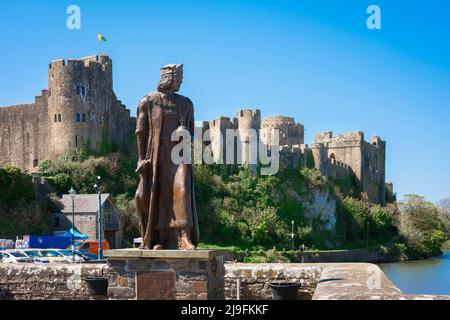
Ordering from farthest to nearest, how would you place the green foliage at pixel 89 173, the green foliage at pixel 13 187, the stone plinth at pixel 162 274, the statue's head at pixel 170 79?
the green foliage at pixel 89 173 → the green foliage at pixel 13 187 → the statue's head at pixel 170 79 → the stone plinth at pixel 162 274

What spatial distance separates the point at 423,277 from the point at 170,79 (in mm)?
45065

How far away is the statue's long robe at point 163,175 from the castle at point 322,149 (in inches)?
2217

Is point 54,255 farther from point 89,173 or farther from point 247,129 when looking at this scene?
point 247,129

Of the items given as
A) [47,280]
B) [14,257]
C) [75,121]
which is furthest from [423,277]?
[47,280]

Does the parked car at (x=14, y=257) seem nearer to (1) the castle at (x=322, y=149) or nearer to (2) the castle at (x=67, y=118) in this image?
(2) the castle at (x=67, y=118)

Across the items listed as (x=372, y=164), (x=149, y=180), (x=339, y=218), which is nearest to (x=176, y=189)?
(x=149, y=180)

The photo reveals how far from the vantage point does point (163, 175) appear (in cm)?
1134

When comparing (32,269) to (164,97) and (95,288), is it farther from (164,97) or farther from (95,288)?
(164,97)

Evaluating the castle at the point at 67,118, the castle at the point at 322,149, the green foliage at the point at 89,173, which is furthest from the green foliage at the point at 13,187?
the castle at the point at 322,149

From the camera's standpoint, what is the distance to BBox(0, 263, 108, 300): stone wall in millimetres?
13820

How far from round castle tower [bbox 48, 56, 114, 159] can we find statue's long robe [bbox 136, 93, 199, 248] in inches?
2135

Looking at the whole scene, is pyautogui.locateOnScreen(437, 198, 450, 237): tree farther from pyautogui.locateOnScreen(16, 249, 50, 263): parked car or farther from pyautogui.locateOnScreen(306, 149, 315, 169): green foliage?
pyautogui.locateOnScreen(16, 249, 50, 263): parked car

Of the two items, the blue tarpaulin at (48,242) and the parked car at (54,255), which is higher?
the parked car at (54,255)

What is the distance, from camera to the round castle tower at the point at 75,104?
64.3 m
